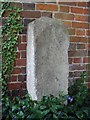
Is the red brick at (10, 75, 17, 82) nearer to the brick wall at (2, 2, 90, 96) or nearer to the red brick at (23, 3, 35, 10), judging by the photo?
the brick wall at (2, 2, 90, 96)

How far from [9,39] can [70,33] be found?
2.49ft

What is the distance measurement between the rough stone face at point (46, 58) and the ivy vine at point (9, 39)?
0.57 feet

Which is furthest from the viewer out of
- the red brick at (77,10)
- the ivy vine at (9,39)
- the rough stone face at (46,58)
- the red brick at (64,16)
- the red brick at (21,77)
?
the red brick at (77,10)

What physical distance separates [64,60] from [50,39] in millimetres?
267

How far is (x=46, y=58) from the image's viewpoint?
9.59 feet

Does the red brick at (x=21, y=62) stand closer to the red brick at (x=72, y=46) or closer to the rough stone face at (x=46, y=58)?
the rough stone face at (x=46, y=58)

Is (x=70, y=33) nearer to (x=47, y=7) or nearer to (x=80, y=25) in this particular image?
(x=80, y=25)

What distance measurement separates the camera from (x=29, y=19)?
10.3ft

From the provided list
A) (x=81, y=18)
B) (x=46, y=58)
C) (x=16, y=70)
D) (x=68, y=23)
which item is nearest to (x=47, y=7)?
(x=68, y=23)

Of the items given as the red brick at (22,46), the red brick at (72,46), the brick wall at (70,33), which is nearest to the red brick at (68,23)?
the brick wall at (70,33)

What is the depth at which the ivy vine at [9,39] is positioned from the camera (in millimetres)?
3053

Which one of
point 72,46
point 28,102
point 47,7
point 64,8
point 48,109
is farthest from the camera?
point 72,46

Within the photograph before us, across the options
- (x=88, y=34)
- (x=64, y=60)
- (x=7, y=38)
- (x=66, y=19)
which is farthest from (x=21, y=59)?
(x=88, y=34)

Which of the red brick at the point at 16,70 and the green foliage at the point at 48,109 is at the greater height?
the red brick at the point at 16,70
